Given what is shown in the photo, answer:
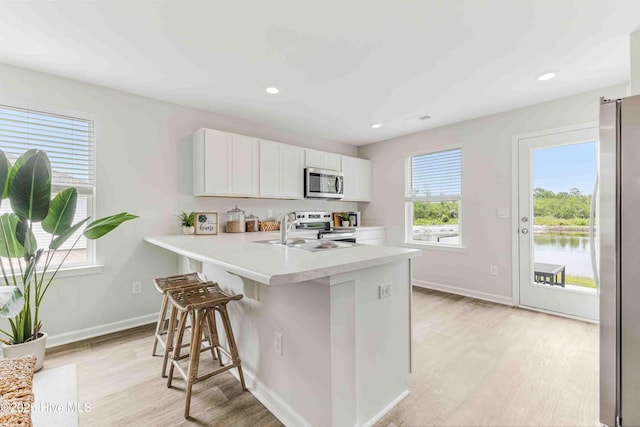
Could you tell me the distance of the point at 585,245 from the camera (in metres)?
3.03

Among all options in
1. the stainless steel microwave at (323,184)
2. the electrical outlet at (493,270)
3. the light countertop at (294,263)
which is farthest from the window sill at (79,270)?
the electrical outlet at (493,270)

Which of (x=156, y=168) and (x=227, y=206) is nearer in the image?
(x=156, y=168)

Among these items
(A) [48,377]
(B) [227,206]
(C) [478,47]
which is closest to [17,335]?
(A) [48,377]

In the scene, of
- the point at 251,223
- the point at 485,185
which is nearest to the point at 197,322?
the point at 251,223

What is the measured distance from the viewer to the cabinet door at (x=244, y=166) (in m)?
3.42

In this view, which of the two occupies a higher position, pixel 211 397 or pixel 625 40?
pixel 625 40

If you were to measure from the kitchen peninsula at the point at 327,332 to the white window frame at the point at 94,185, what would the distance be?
178 centimetres

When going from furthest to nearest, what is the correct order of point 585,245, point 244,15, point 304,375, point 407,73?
point 585,245
point 407,73
point 244,15
point 304,375

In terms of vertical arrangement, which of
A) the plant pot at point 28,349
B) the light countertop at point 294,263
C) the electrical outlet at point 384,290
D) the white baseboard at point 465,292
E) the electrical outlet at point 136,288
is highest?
the light countertop at point 294,263

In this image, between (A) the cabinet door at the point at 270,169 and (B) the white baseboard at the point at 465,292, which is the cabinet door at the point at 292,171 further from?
(B) the white baseboard at the point at 465,292

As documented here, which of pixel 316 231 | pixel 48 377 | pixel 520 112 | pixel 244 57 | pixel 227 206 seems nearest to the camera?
pixel 48 377

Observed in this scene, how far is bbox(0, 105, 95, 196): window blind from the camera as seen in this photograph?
8.01 ft

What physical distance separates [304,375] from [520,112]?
3807 mm

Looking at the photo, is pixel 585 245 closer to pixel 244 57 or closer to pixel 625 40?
pixel 625 40
